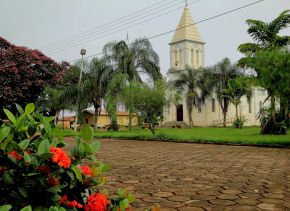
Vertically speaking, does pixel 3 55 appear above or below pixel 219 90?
above

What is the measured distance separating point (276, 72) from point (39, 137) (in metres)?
13.9

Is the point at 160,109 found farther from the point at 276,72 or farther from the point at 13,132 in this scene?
the point at 13,132

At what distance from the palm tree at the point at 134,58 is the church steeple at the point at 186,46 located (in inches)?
767

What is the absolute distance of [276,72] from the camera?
14.2 metres

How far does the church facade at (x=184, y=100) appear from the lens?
4169 cm

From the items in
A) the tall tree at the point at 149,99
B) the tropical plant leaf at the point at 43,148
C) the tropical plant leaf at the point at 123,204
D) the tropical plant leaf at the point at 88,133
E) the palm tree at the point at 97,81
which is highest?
the palm tree at the point at 97,81

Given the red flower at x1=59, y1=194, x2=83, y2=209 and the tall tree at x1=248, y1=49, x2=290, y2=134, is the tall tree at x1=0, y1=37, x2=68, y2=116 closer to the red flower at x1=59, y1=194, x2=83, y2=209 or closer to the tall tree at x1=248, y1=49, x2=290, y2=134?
the tall tree at x1=248, y1=49, x2=290, y2=134

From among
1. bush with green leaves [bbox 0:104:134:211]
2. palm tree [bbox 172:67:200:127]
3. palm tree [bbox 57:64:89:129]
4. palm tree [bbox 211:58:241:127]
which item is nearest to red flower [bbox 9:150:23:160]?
bush with green leaves [bbox 0:104:134:211]

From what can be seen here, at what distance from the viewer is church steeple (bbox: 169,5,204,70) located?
144ft

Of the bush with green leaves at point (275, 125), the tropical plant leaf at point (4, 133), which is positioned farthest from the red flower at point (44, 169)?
the bush with green leaves at point (275, 125)

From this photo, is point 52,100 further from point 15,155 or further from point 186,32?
point 15,155

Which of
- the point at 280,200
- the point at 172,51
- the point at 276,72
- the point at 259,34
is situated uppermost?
the point at 172,51

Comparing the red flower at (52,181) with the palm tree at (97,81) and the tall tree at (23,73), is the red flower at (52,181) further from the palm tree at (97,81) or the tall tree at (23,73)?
the tall tree at (23,73)

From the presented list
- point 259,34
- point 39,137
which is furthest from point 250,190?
point 259,34
